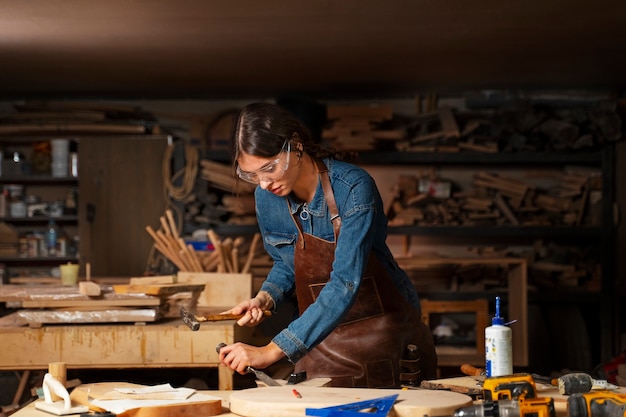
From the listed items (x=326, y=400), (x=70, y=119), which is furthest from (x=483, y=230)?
(x=326, y=400)

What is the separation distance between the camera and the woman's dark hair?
3.08 metres

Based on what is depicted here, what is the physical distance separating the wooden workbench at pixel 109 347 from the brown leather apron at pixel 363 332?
89cm

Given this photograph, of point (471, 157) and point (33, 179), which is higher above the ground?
point (471, 157)

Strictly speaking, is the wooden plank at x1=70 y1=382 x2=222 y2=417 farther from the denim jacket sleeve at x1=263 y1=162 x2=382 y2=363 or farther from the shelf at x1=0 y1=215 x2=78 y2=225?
the shelf at x1=0 y1=215 x2=78 y2=225

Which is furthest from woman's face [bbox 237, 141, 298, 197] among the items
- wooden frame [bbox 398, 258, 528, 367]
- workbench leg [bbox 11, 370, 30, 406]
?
wooden frame [bbox 398, 258, 528, 367]

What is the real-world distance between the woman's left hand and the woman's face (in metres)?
0.63

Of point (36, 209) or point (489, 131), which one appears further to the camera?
point (36, 209)

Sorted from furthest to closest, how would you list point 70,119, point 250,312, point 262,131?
point 70,119 < point 250,312 < point 262,131

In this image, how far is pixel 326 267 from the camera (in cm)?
343

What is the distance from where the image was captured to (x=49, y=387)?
9.32 feet

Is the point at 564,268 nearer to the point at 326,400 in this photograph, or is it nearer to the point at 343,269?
the point at 343,269

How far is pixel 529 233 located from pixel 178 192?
11.2 feet

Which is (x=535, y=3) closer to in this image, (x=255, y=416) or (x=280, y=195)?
(x=280, y=195)

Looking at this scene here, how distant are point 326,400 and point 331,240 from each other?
0.92 metres
